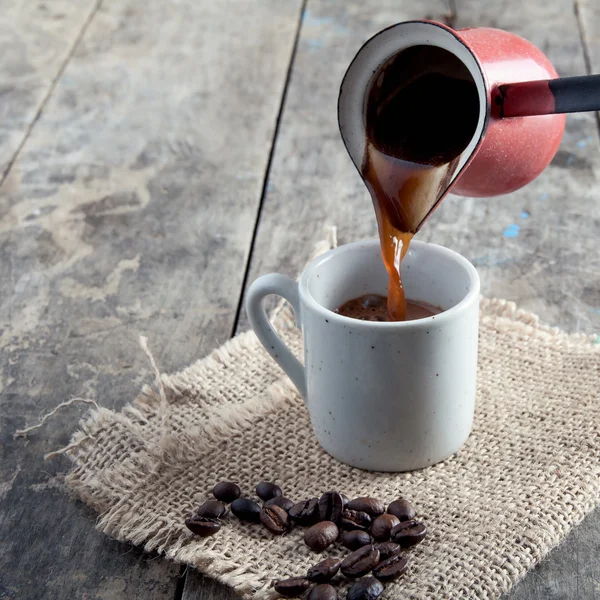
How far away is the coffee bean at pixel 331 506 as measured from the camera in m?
0.86

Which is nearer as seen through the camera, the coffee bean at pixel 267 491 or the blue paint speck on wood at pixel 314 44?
the coffee bean at pixel 267 491

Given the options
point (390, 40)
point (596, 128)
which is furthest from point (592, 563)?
point (596, 128)

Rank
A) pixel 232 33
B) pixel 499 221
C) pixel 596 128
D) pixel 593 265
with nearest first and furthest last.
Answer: pixel 593 265
pixel 499 221
pixel 596 128
pixel 232 33

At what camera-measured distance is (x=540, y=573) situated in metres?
0.81

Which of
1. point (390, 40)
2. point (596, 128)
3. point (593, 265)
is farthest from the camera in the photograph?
point (596, 128)

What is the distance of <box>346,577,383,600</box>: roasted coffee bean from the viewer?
29.9 inches

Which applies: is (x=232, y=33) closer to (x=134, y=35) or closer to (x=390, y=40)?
(x=134, y=35)

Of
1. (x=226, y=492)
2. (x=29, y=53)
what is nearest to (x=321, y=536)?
(x=226, y=492)

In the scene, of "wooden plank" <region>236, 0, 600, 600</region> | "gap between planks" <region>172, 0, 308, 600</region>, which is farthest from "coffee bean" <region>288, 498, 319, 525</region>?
"wooden plank" <region>236, 0, 600, 600</region>

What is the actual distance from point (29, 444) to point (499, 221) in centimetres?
85

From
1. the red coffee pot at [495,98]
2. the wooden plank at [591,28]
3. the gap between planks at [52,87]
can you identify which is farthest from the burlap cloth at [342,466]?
the wooden plank at [591,28]

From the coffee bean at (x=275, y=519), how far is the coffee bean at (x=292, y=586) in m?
0.08

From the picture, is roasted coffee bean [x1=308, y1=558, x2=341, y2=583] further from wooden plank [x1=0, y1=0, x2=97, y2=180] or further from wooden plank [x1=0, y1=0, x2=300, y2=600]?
wooden plank [x1=0, y1=0, x2=97, y2=180]

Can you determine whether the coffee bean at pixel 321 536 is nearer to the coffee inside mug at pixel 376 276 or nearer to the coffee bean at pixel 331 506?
the coffee bean at pixel 331 506
